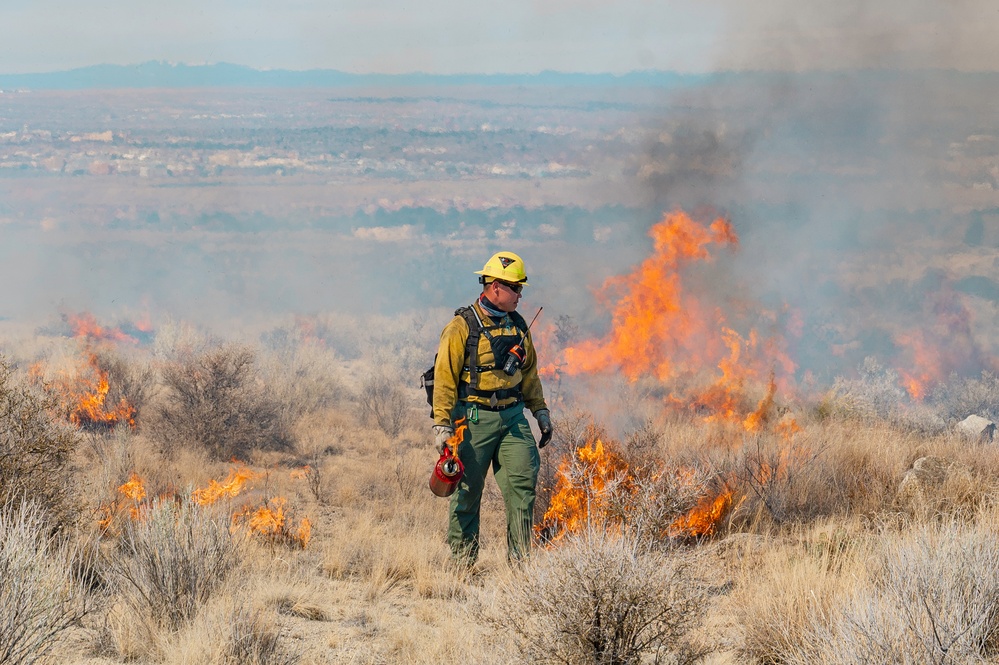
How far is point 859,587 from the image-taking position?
14.9ft

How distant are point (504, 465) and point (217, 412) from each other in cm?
552

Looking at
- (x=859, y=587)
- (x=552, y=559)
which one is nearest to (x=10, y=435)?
(x=552, y=559)

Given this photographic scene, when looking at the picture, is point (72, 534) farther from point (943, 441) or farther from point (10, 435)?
point (943, 441)

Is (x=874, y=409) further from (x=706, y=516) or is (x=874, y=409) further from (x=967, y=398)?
(x=706, y=516)

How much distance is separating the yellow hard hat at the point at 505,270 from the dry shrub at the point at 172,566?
2067 millimetres

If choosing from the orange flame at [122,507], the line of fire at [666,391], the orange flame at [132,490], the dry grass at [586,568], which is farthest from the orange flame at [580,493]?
the orange flame at [132,490]

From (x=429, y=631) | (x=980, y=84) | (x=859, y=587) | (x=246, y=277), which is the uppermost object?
(x=980, y=84)

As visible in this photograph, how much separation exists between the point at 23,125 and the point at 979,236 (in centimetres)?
4968

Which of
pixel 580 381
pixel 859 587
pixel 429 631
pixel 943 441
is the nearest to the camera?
pixel 859 587

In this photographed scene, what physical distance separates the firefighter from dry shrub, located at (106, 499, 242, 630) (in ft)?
4.88

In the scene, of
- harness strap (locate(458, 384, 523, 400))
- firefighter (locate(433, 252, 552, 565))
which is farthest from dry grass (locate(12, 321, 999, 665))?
harness strap (locate(458, 384, 523, 400))

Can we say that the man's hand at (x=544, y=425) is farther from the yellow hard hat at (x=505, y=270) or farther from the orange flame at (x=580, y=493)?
the yellow hard hat at (x=505, y=270)

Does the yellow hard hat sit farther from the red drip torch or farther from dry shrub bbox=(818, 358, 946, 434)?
dry shrub bbox=(818, 358, 946, 434)

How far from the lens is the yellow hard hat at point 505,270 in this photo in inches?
233
